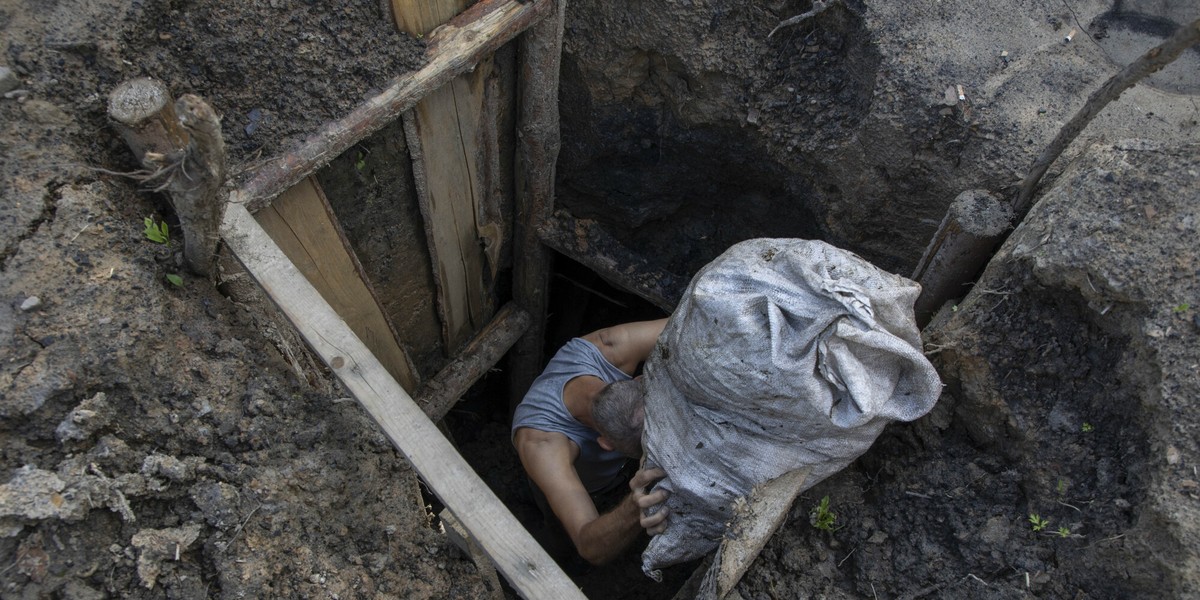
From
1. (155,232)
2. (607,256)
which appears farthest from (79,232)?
(607,256)

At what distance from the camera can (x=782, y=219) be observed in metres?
3.25

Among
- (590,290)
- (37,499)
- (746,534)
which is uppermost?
(37,499)

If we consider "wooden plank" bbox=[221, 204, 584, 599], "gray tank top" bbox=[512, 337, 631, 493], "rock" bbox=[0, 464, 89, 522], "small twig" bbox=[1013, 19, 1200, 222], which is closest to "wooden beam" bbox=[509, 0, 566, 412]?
"gray tank top" bbox=[512, 337, 631, 493]

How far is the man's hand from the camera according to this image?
2.07 metres

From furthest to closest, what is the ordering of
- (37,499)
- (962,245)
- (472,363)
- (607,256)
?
(472,363) → (607,256) → (962,245) → (37,499)

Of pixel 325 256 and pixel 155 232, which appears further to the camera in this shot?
pixel 325 256

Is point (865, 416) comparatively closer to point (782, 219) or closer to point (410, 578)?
point (410, 578)

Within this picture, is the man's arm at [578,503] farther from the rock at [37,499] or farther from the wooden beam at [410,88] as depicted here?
the rock at [37,499]

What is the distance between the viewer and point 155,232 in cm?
188

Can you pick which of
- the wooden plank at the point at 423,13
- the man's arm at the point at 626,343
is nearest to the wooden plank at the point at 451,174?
the wooden plank at the point at 423,13

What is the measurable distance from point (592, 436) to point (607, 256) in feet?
3.06

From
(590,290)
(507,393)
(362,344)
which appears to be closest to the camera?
(362,344)

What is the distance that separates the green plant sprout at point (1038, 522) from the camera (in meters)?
1.78

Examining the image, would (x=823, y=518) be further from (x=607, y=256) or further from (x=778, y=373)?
(x=607, y=256)
